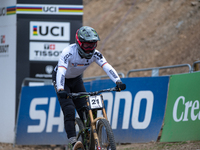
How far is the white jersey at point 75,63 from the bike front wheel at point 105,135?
87cm

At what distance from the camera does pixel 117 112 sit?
25.8 feet

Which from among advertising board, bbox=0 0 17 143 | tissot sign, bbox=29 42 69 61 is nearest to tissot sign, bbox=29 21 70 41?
tissot sign, bbox=29 42 69 61

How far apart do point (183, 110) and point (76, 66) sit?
2.56 metres

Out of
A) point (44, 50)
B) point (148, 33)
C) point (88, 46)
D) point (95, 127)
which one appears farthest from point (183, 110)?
point (148, 33)

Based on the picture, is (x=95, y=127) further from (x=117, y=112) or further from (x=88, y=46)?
(x=117, y=112)

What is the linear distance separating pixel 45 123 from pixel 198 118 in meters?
4.40

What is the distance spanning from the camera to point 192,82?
667 centimetres

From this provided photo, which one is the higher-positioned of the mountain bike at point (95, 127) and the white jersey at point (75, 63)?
the white jersey at point (75, 63)

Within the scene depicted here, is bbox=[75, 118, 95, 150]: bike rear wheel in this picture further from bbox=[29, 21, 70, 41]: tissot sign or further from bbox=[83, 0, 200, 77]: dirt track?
bbox=[83, 0, 200, 77]: dirt track

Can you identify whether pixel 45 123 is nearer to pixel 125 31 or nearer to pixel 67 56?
pixel 67 56

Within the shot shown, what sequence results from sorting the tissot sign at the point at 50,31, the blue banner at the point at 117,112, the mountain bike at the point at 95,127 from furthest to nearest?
the tissot sign at the point at 50,31 < the blue banner at the point at 117,112 < the mountain bike at the point at 95,127

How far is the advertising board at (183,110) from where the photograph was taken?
6.45 meters

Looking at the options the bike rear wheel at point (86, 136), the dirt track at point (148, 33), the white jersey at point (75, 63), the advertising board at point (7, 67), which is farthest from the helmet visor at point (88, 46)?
the dirt track at point (148, 33)

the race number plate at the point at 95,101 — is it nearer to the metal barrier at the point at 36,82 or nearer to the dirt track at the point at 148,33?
the metal barrier at the point at 36,82
